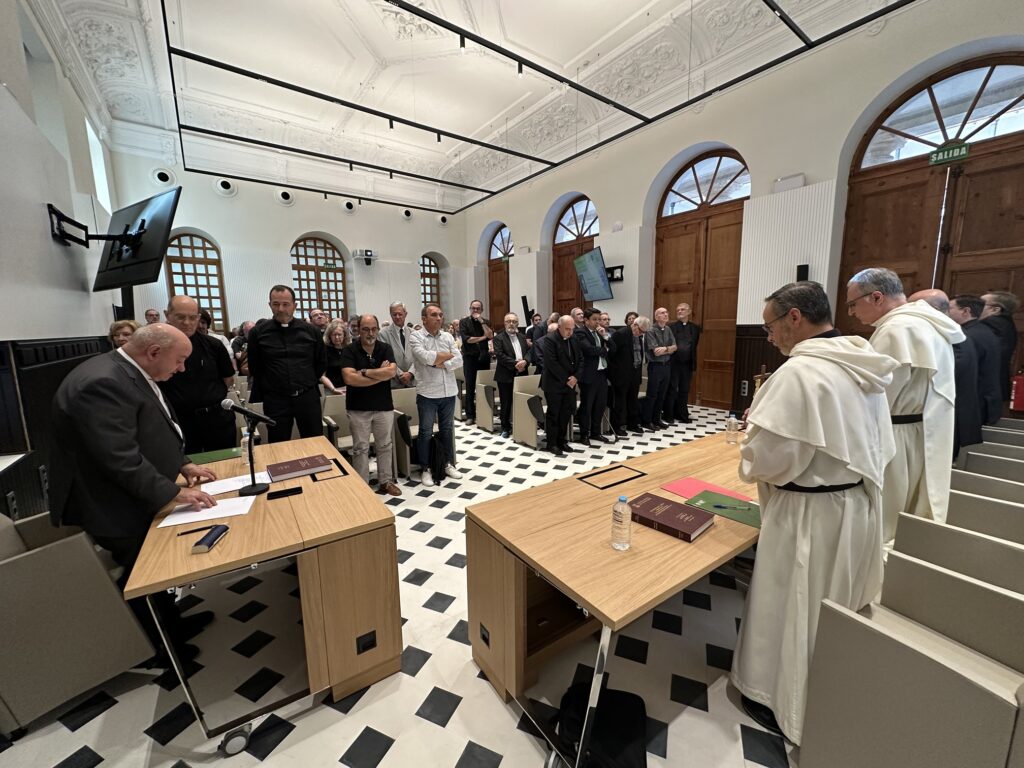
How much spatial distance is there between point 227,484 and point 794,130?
7405 millimetres

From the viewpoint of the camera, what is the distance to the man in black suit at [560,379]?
4621mm

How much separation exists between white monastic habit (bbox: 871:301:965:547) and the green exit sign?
412 cm

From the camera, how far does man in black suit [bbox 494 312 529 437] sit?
17.5ft

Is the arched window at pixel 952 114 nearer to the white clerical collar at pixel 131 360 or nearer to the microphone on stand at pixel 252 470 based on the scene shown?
the microphone on stand at pixel 252 470

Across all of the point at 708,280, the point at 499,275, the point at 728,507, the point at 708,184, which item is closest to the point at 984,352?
the point at 728,507

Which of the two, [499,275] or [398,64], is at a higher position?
[398,64]

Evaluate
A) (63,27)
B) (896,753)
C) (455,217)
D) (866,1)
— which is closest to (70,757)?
(896,753)

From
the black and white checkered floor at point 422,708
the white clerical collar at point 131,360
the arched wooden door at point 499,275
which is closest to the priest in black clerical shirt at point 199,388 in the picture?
the white clerical collar at point 131,360

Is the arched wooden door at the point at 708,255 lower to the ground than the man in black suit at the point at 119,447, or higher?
higher

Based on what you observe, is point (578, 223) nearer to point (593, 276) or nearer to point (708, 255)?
point (593, 276)

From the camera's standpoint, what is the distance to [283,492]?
192 centimetres

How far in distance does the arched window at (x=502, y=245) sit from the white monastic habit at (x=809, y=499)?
10178 millimetres

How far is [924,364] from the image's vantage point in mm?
2039

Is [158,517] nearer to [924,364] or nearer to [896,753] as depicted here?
[896,753]
